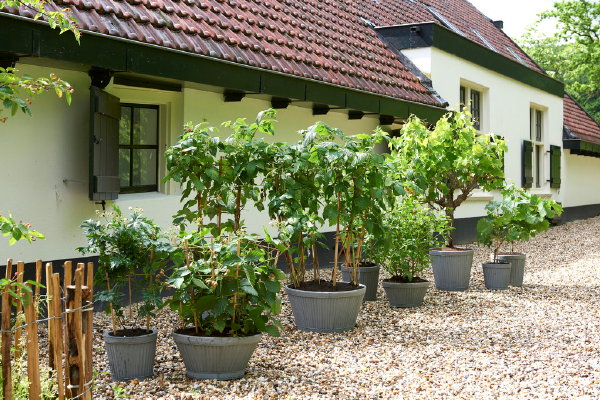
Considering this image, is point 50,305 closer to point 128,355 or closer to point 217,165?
point 128,355

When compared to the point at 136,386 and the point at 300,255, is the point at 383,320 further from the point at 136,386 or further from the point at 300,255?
the point at 136,386

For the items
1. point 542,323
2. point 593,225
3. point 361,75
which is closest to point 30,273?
point 542,323

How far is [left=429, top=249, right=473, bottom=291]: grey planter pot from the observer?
8.46m

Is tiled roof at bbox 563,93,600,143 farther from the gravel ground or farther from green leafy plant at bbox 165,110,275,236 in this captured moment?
green leafy plant at bbox 165,110,275,236

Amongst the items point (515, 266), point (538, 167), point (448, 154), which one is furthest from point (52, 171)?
Result: point (538, 167)

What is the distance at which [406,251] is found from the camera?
23.3ft

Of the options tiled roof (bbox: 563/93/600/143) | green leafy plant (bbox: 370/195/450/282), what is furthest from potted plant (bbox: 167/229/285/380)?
tiled roof (bbox: 563/93/600/143)

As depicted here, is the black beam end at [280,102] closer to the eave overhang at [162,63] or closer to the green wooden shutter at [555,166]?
the eave overhang at [162,63]

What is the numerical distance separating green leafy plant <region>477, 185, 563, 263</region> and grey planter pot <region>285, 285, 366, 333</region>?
10.1ft

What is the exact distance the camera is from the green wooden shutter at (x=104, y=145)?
20.9ft

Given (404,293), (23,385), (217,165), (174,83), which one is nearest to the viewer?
(23,385)

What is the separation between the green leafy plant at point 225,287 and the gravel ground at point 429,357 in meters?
0.36

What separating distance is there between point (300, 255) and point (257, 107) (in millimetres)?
3146

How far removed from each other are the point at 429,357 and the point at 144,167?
3.83 m
